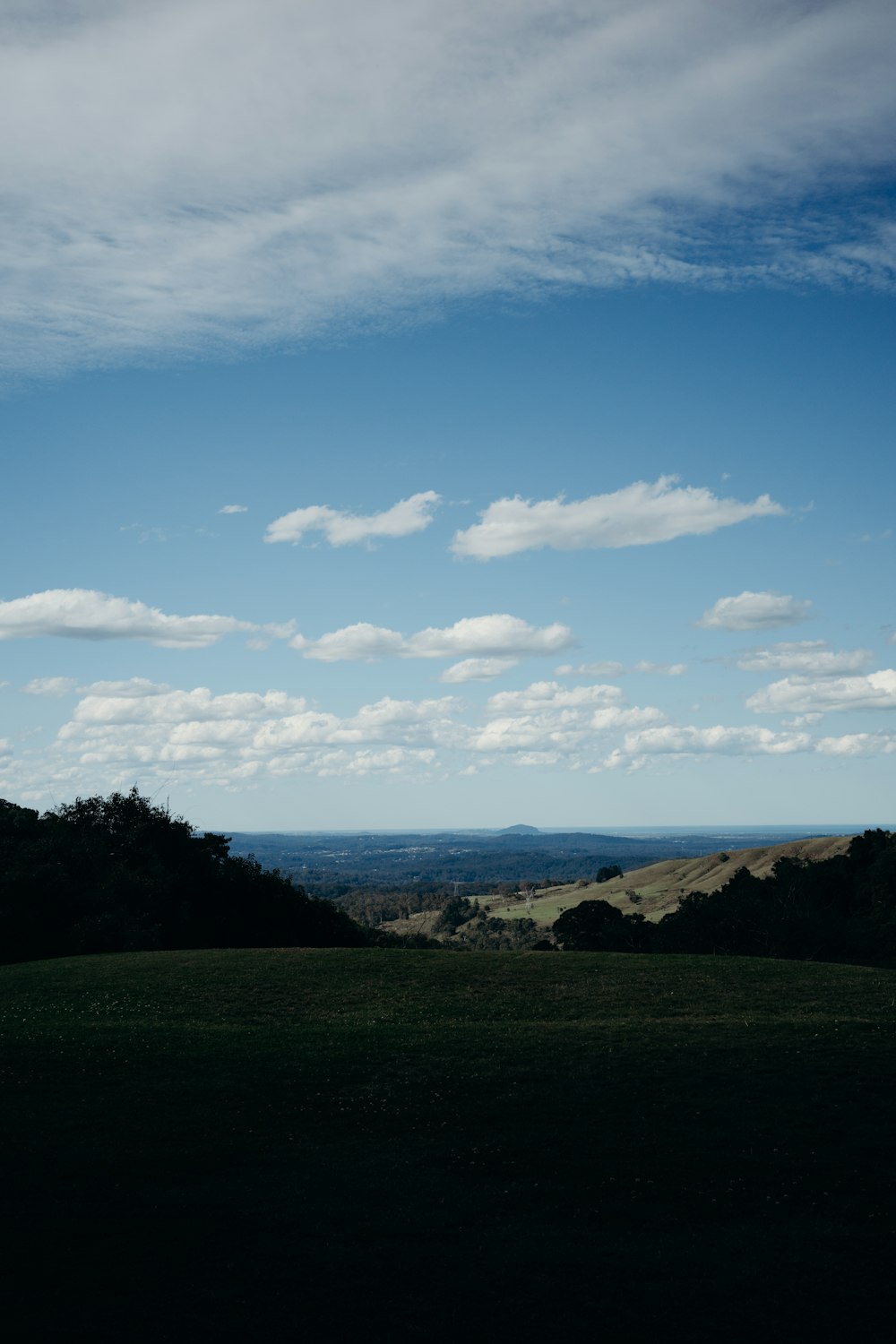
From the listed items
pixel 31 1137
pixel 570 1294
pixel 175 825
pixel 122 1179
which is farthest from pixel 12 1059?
pixel 175 825

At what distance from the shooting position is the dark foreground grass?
469 inches

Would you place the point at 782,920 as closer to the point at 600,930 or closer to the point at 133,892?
the point at 600,930

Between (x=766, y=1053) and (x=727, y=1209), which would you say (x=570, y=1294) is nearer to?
(x=727, y=1209)

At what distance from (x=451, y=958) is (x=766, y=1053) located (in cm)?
1704

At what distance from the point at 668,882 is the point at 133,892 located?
11764 centimetres

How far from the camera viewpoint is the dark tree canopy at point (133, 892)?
48.8 metres

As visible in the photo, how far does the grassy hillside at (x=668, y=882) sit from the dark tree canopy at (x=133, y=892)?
65.9 metres

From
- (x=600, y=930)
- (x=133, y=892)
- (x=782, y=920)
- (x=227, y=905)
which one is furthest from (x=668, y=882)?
(x=133, y=892)

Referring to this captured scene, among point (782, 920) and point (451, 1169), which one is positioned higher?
point (451, 1169)

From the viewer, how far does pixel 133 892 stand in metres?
54.0

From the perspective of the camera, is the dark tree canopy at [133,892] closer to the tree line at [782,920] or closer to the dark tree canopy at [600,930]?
the dark tree canopy at [600,930]

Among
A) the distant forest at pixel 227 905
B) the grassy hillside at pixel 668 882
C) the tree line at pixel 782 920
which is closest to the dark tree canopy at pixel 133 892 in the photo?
the distant forest at pixel 227 905

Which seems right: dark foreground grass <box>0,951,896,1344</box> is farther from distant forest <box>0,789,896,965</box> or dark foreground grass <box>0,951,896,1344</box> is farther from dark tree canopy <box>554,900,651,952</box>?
dark tree canopy <box>554,900,651,952</box>

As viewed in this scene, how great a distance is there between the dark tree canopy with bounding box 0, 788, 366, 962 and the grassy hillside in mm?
65888
